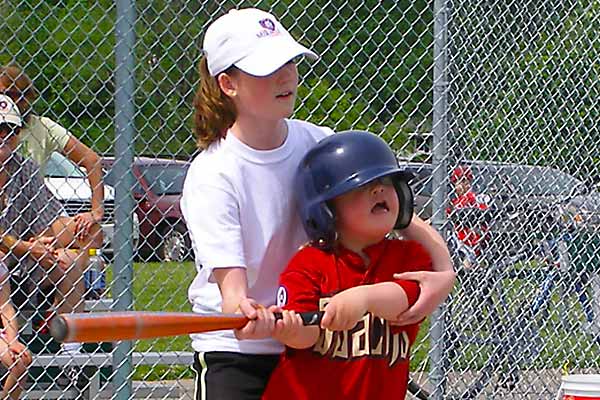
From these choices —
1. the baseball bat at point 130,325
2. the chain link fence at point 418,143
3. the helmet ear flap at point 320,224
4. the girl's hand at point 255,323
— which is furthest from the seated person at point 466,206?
the baseball bat at point 130,325

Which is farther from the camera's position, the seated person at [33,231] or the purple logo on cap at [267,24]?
the seated person at [33,231]

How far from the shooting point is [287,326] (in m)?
2.56

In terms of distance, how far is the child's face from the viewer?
2791 millimetres

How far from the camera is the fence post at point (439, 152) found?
4.96 metres

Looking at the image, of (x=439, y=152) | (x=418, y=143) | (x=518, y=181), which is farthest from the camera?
(x=518, y=181)

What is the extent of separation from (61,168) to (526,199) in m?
2.15

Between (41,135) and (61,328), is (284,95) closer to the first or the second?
(61,328)

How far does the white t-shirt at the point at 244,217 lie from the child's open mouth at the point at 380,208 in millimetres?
200

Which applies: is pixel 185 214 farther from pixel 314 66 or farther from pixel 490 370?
pixel 490 370

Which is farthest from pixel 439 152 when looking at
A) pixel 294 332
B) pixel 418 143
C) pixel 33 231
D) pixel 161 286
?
pixel 294 332

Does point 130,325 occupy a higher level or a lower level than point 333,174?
A: lower

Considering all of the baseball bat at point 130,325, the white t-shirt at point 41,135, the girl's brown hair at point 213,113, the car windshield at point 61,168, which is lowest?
the car windshield at point 61,168

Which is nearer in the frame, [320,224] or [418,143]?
[320,224]

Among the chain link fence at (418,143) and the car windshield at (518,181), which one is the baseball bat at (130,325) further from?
the car windshield at (518,181)
